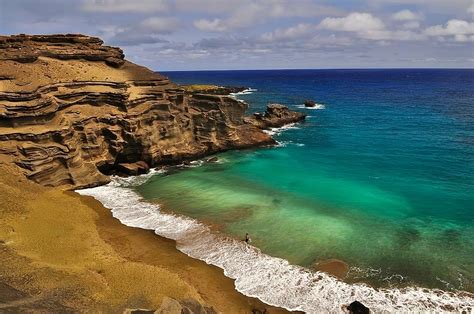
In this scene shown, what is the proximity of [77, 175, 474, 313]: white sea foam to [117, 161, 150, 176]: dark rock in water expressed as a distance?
551 inches

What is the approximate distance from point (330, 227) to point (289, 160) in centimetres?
2263

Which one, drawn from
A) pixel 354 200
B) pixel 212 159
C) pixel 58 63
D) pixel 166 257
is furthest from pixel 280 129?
pixel 166 257

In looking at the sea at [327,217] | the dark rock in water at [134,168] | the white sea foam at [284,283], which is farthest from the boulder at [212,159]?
the white sea foam at [284,283]

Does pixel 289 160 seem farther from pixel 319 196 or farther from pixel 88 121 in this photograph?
pixel 88 121

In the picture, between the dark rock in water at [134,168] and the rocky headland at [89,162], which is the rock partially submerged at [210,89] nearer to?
the rocky headland at [89,162]

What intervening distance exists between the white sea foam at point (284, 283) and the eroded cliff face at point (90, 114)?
11.9 metres

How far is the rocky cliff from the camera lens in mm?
40000

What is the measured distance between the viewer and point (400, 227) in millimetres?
35031

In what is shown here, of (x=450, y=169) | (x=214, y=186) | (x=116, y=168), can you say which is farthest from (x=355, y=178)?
(x=116, y=168)

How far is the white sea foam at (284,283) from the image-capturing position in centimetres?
2503

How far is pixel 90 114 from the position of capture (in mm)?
46500

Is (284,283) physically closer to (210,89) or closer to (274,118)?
(274,118)

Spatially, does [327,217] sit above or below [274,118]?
below

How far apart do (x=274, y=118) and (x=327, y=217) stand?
1954 inches
